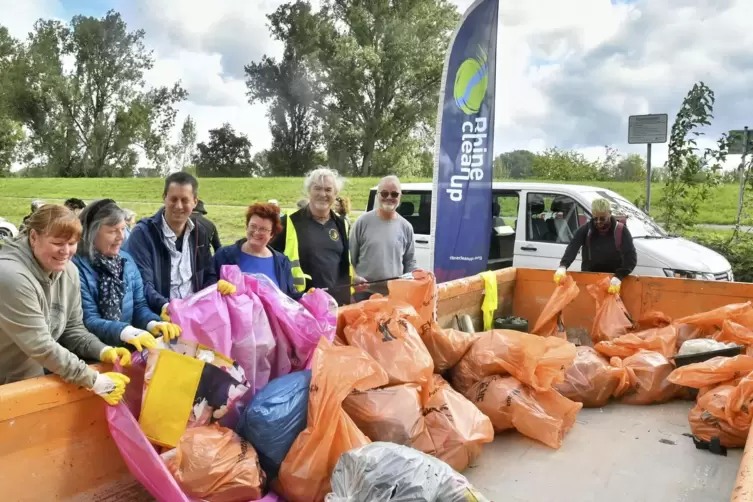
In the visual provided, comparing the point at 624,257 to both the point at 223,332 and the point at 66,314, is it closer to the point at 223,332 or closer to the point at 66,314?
the point at 223,332

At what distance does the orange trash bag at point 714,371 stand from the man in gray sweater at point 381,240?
2.02 m

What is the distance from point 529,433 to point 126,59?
1486cm

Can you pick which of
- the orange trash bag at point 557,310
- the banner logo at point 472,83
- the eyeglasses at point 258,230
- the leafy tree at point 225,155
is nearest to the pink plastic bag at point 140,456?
the eyeglasses at point 258,230

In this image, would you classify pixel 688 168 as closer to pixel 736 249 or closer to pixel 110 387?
pixel 736 249

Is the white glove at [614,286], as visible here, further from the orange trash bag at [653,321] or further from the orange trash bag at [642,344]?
the orange trash bag at [642,344]

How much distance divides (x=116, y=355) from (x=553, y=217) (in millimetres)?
5318

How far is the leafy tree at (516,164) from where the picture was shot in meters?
17.4

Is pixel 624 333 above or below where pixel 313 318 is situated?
below

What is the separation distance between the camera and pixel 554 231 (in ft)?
21.2

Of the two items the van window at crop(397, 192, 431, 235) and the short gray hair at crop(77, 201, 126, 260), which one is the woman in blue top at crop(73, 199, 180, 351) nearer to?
the short gray hair at crop(77, 201, 126, 260)

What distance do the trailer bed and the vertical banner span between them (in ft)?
7.34

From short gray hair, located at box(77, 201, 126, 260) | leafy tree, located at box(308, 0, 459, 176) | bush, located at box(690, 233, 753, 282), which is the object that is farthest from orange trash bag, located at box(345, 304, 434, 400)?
leafy tree, located at box(308, 0, 459, 176)

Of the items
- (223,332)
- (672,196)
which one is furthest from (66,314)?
(672,196)

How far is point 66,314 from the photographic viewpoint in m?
2.20
